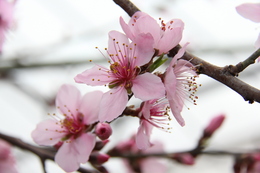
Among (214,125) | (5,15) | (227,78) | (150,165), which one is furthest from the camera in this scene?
(150,165)

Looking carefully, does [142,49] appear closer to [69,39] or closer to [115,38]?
[115,38]

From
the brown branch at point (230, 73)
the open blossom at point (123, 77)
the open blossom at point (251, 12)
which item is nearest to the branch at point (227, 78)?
the brown branch at point (230, 73)

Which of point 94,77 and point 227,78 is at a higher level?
point 227,78

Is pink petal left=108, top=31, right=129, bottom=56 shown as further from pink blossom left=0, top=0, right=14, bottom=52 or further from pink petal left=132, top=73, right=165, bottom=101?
pink blossom left=0, top=0, right=14, bottom=52

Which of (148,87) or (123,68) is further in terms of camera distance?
(123,68)

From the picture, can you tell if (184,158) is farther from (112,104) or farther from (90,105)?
(112,104)

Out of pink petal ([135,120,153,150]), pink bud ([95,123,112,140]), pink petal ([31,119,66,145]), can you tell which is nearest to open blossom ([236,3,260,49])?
pink petal ([135,120,153,150])

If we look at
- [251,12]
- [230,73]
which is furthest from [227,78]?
[251,12]
